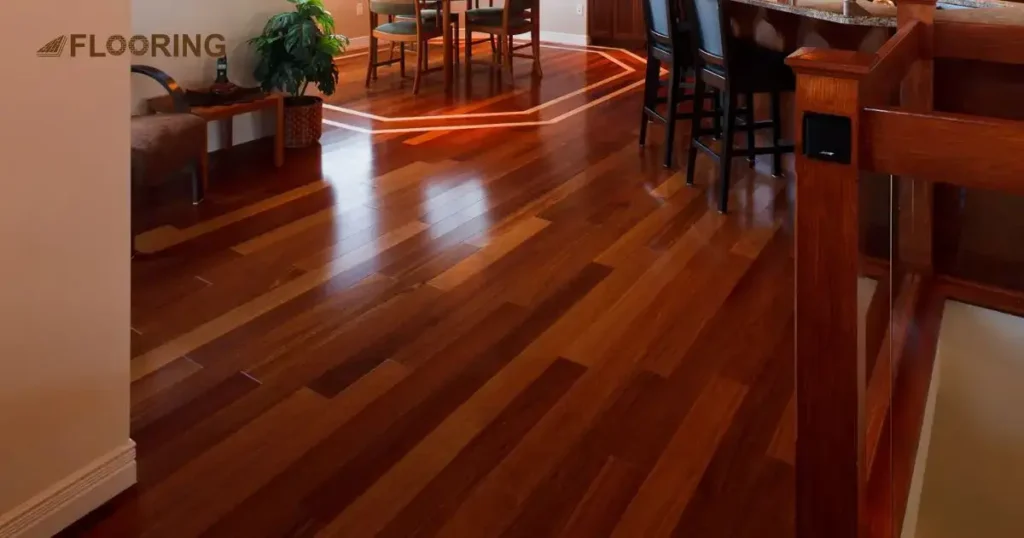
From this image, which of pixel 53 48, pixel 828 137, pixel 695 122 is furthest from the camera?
pixel 695 122

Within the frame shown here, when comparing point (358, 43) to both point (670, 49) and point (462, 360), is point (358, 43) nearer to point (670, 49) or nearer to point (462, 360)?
point (670, 49)

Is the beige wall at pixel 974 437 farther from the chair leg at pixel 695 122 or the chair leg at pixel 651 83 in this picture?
the chair leg at pixel 651 83

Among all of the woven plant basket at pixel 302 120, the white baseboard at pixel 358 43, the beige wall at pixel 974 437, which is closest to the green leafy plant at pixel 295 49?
the woven plant basket at pixel 302 120

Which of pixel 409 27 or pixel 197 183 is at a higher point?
pixel 409 27

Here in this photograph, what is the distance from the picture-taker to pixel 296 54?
170 inches

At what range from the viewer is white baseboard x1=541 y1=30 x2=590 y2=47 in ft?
28.6

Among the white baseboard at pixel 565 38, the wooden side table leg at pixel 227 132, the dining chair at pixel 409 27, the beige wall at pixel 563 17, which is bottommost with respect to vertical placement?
the wooden side table leg at pixel 227 132

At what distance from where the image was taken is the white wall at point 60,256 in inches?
59.2

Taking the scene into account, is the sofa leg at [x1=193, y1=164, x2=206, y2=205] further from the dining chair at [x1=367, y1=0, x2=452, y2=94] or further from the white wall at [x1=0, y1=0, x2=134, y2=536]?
the dining chair at [x1=367, y1=0, x2=452, y2=94]

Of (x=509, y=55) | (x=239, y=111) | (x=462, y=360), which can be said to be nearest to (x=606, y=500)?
(x=462, y=360)

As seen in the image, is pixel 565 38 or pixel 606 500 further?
pixel 565 38

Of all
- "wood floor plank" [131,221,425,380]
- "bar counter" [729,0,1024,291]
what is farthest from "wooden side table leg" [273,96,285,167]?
"bar counter" [729,0,1024,291]

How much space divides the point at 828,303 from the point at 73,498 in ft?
5.01

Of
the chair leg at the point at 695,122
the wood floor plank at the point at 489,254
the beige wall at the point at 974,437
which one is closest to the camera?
the beige wall at the point at 974,437
